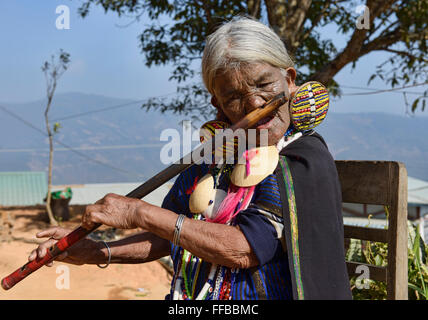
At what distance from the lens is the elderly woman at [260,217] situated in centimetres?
151

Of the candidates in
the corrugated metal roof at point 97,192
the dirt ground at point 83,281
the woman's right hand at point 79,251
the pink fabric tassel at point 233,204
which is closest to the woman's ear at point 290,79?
the pink fabric tassel at point 233,204

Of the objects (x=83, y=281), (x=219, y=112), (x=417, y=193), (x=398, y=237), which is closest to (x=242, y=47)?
(x=219, y=112)

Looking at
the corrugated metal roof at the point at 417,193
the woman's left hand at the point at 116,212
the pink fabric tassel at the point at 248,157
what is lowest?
the corrugated metal roof at the point at 417,193

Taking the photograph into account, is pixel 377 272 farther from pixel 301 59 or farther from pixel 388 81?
pixel 301 59

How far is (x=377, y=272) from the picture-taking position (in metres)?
1.91

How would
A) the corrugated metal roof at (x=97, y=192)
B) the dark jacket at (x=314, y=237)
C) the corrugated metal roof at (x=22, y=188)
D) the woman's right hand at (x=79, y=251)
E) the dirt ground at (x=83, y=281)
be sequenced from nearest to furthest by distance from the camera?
the dark jacket at (x=314, y=237)
the woman's right hand at (x=79, y=251)
the dirt ground at (x=83, y=281)
the corrugated metal roof at (x=97, y=192)
the corrugated metal roof at (x=22, y=188)

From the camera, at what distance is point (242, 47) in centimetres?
166

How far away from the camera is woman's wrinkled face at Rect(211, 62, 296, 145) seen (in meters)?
1.69

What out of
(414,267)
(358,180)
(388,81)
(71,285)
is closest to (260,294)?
(358,180)

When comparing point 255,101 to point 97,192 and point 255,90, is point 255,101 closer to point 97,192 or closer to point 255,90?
point 255,90

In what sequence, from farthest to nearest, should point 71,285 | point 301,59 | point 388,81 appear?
point 301,59
point 388,81
point 71,285

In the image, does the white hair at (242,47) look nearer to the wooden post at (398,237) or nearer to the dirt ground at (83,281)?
the wooden post at (398,237)
